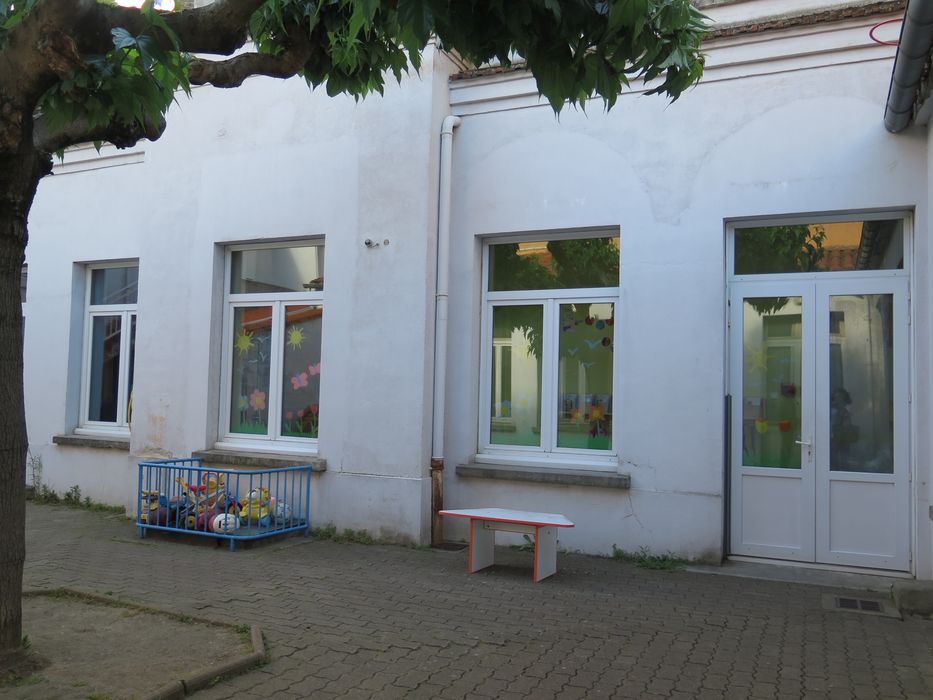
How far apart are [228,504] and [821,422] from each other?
5.71 m

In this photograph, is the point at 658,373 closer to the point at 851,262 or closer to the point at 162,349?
the point at 851,262

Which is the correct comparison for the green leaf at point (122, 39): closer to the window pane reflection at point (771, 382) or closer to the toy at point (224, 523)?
the toy at point (224, 523)

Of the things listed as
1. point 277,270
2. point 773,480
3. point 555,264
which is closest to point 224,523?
point 277,270

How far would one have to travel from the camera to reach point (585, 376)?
8.08 meters

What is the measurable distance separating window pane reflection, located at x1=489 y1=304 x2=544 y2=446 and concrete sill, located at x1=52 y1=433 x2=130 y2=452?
4.96 metres

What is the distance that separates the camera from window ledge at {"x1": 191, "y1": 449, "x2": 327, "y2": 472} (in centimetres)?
853

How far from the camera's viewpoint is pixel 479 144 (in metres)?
8.41

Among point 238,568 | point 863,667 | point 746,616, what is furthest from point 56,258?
point 863,667

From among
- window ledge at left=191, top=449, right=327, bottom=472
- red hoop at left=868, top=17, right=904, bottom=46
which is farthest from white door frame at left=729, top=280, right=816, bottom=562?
window ledge at left=191, top=449, right=327, bottom=472

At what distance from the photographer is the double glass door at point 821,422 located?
6.80m

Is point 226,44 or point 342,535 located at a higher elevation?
point 226,44

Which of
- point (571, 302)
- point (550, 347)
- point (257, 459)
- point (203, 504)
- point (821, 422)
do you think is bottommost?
point (203, 504)

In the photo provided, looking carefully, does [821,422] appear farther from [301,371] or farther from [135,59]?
[135,59]

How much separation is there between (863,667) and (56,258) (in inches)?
426
